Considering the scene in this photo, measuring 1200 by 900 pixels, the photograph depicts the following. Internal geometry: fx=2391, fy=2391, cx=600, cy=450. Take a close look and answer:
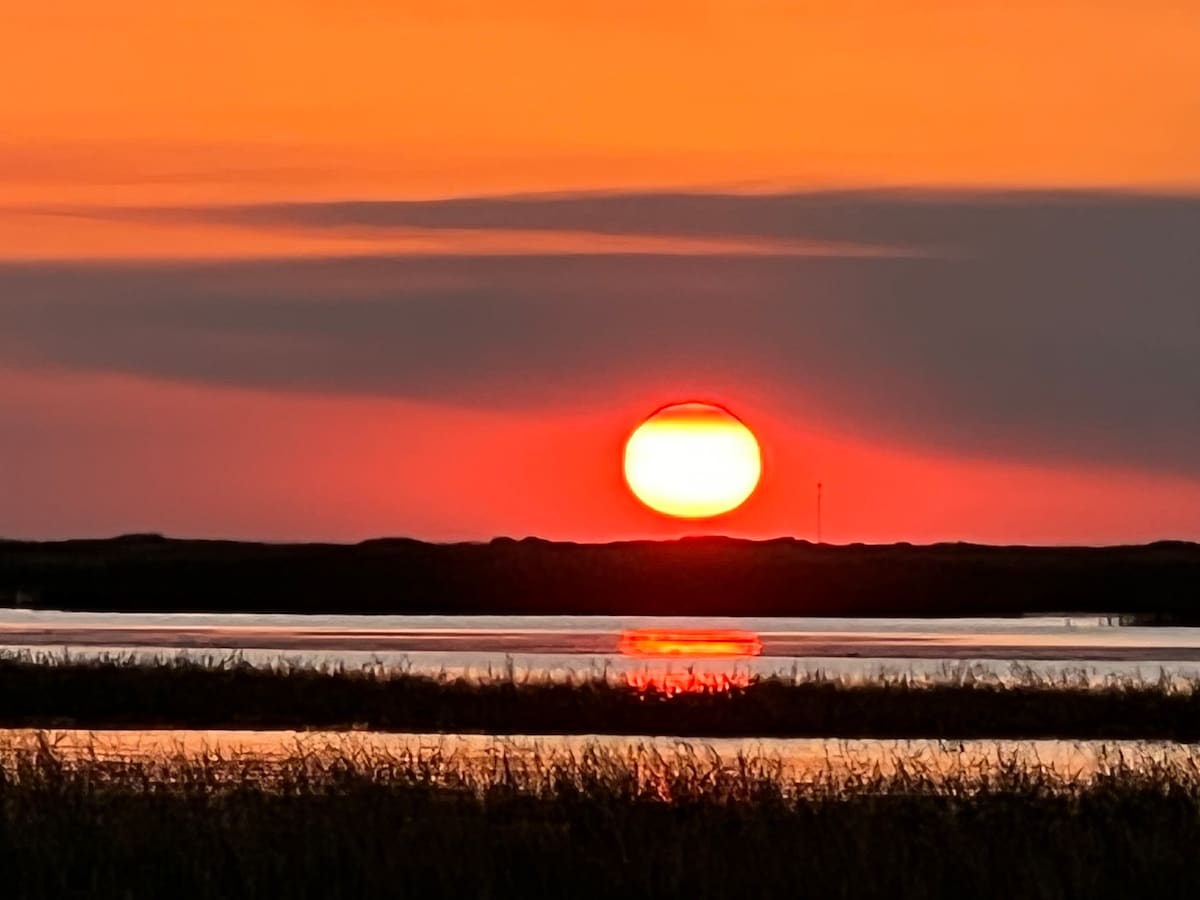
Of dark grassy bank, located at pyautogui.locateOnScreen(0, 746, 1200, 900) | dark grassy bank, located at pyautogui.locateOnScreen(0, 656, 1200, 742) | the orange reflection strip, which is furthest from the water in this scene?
dark grassy bank, located at pyautogui.locateOnScreen(0, 746, 1200, 900)

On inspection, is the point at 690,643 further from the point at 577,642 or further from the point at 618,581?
the point at 618,581

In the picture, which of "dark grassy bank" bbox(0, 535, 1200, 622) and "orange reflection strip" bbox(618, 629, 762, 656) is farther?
"dark grassy bank" bbox(0, 535, 1200, 622)

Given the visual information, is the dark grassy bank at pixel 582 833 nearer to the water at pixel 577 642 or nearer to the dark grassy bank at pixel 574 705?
the dark grassy bank at pixel 574 705

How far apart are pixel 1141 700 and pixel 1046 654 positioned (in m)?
15.6

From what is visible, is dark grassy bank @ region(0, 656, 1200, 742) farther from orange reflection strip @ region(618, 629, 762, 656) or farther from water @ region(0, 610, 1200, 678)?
orange reflection strip @ region(618, 629, 762, 656)

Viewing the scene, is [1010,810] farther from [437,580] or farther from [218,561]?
[218,561]

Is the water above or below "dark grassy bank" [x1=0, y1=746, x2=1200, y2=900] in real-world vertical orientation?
above

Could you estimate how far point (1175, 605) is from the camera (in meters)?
95.4

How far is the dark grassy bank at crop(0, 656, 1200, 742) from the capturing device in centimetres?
3241

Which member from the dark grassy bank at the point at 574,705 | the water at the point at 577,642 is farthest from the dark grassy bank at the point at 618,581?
the dark grassy bank at the point at 574,705

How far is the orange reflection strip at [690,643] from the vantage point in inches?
2025

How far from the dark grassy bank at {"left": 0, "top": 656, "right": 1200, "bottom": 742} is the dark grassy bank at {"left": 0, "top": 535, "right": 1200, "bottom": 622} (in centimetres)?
5000

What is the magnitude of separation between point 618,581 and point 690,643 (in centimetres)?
5075

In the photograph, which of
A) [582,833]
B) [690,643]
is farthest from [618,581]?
[582,833]
